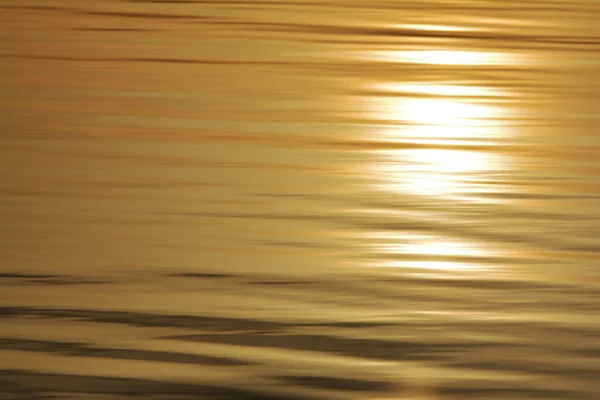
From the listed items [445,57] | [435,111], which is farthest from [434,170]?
[445,57]

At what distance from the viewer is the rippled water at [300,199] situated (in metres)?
0.60

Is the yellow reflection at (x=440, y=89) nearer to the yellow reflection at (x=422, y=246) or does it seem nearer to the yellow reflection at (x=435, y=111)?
the yellow reflection at (x=435, y=111)

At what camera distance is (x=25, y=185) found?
77cm

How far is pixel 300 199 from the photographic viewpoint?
0.75m

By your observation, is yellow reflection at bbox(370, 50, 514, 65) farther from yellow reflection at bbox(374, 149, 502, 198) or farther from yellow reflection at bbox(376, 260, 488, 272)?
yellow reflection at bbox(376, 260, 488, 272)

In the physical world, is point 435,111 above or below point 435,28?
below

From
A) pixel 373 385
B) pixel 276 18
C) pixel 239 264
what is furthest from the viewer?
pixel 276 18

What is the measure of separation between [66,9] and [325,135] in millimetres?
340

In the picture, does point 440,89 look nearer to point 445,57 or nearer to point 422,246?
point 445,57

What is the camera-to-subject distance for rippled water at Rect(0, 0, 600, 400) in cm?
60

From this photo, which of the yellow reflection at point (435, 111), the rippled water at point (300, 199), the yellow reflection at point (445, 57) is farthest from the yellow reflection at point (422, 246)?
the yellow reflection at point (445, 57)

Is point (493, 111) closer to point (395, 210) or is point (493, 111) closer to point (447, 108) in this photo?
point (447, 108)

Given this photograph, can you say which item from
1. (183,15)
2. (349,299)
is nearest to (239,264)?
(349,299)

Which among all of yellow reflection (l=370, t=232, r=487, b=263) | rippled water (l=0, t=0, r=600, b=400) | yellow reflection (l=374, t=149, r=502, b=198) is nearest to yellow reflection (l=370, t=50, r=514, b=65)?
rippled water (l=0, t=0, r=600, b=400)
